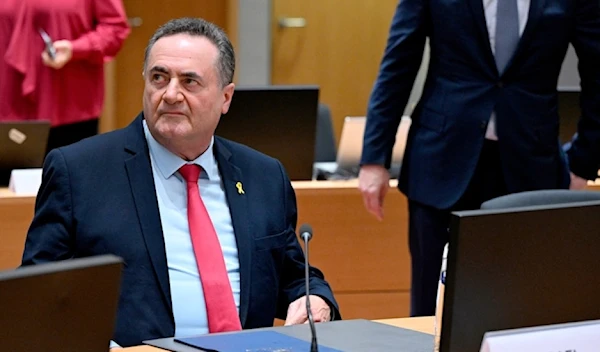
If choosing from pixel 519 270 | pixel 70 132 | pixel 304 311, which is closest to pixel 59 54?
pixel 70 132

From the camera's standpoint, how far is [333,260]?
4.02m

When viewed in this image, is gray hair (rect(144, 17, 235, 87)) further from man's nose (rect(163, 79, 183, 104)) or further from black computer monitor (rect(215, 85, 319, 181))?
black computer monitor (rect(215, 85, 319, 181))

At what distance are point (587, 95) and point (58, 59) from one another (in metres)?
2.13

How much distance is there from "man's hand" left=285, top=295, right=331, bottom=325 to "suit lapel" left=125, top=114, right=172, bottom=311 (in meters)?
0.28

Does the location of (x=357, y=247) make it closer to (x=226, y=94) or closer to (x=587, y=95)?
(x=587, y=95)

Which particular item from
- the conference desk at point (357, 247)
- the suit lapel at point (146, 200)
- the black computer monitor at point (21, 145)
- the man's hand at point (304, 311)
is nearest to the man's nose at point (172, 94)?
the suit lapel at point (146, 200)

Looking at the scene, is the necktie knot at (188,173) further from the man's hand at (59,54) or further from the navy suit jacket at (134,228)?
the man's hand at (59,54)

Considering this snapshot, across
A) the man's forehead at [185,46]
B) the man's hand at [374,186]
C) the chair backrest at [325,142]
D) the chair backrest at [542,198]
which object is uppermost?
the man's forehead at [185,46]

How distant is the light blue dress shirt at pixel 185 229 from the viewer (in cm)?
242

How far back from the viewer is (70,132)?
464 centimetres

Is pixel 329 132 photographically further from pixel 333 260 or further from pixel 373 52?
pixel 373 52

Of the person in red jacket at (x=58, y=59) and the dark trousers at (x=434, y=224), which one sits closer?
the dark trousers at (x=434, y=224)

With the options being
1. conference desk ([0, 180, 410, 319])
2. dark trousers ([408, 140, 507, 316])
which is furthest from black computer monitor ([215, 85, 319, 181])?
dark trousers ([408, 140, 507, 316])

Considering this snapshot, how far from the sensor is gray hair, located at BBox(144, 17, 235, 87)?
255cm
